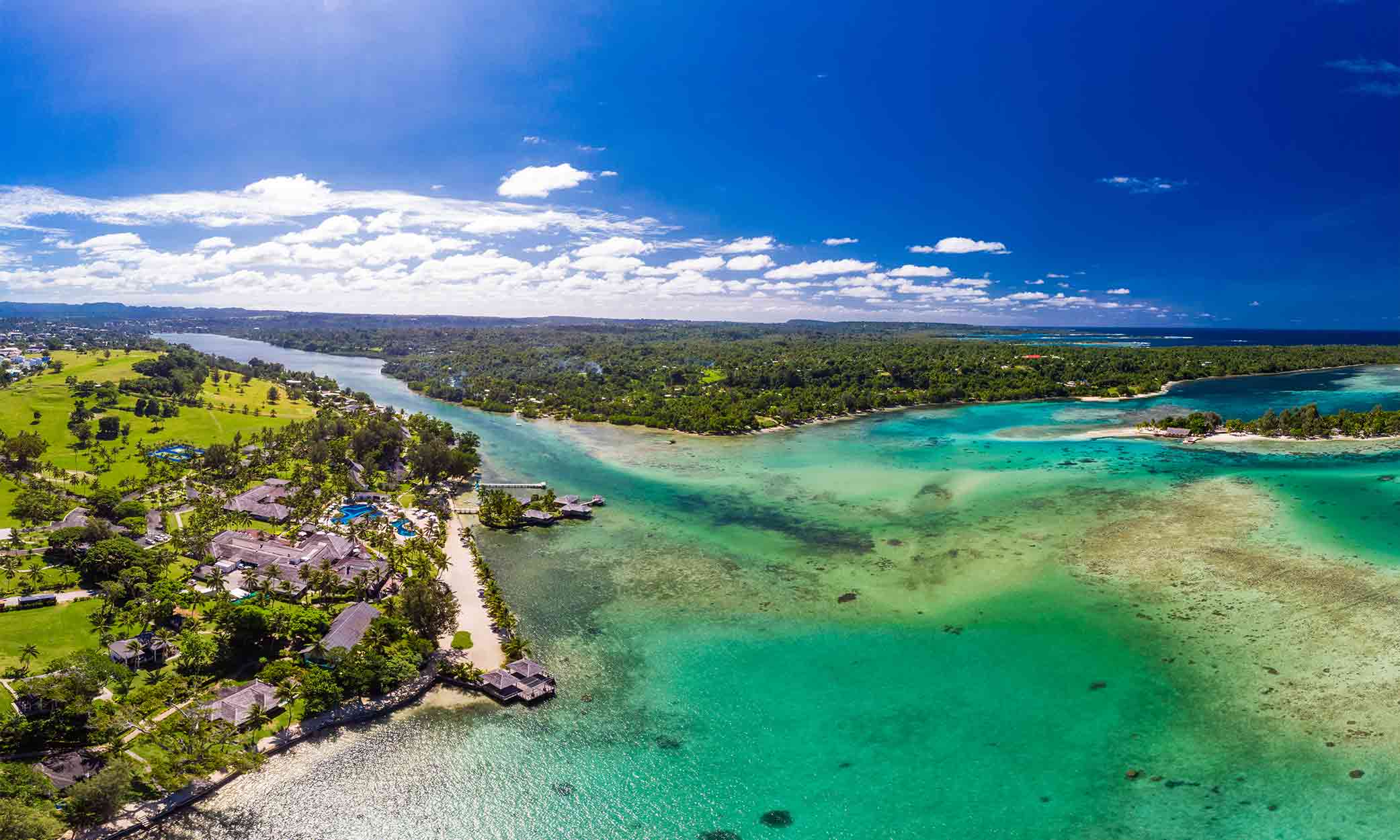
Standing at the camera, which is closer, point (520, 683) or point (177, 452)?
point (520, 683)

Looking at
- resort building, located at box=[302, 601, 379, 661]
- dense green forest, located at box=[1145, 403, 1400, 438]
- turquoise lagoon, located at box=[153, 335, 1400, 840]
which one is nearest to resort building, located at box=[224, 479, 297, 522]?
turquoise lagoon, located at box=[153, 335, 1400, 840]

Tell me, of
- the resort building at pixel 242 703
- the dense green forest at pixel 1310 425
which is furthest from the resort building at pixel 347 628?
the dense green forest at pixel 1310 425

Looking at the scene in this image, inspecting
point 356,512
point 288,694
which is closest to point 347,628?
point 288,694

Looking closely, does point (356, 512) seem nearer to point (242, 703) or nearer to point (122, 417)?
point (242, 703)

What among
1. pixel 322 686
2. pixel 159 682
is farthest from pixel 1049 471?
pixel 159 682

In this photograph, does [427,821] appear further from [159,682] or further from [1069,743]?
[1069,743]

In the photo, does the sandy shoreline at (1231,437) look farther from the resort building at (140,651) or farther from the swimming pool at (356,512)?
the resort building at (140,651)
